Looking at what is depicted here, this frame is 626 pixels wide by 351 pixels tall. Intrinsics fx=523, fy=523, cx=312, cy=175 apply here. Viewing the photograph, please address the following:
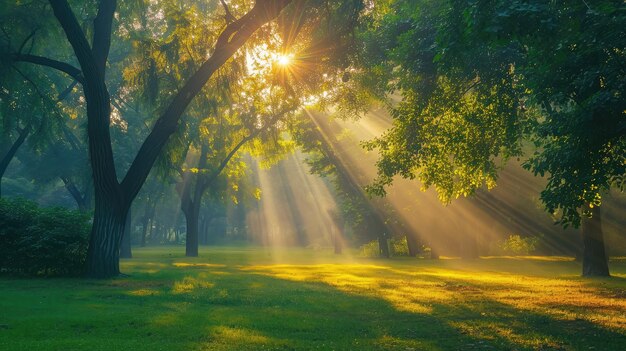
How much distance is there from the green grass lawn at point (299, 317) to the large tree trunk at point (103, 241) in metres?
1.24

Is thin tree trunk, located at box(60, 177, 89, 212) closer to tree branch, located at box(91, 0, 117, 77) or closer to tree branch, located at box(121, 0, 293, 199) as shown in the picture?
tree branch, located at box(91, 0, 117, 77)

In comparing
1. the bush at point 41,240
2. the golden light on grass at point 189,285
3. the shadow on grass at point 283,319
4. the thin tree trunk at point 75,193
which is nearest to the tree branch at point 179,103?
the bush at point 41,240

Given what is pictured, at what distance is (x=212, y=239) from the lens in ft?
388

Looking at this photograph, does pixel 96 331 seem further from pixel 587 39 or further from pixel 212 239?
pixel 212 239

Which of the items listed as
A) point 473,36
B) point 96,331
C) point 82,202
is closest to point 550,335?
point 473,36

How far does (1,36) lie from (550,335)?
863 inches

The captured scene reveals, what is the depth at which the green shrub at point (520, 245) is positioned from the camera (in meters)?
55.9

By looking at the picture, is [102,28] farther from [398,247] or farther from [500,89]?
[398,247]

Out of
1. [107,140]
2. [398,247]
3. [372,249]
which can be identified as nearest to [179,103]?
[107,140]

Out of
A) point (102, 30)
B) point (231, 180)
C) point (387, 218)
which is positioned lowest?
point (387, 218)

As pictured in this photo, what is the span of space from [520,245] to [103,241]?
50903mm

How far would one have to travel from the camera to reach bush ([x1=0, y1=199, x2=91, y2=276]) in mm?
20594

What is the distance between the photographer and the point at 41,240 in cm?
2027

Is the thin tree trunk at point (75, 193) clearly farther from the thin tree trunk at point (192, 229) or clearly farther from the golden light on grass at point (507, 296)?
the golden light on grass at point (507, 296)
